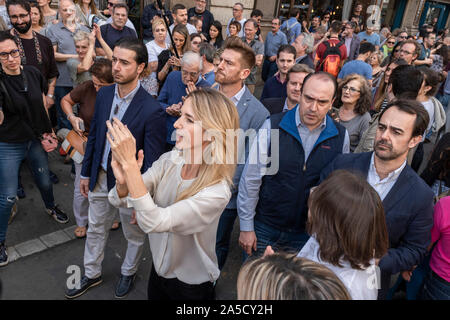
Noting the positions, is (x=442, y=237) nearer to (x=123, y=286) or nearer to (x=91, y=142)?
(x=123, y=286)

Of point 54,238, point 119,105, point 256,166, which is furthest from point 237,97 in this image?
point 54,238

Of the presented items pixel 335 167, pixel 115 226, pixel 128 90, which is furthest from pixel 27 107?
pixel 335 167

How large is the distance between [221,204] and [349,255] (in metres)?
0.70

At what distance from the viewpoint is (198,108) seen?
1.84 meters

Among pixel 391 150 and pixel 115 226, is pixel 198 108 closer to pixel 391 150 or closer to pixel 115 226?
pixel 391 150

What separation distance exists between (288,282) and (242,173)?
5.40 ft

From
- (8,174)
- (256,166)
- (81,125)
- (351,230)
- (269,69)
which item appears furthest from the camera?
(269,69)

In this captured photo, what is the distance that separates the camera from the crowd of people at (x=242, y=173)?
1554 millimetres

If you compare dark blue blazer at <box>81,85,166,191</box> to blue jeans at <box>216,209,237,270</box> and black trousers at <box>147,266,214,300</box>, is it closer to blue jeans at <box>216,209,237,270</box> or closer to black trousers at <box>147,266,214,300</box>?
blue jeans at <box>216,209,237,270</box>

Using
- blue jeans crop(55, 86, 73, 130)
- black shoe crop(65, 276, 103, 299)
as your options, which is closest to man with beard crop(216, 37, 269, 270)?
black shoe crop(65, 276, 103, 299)

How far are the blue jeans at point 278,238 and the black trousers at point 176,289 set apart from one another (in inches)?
30.0

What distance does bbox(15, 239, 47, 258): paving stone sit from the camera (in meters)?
3.40

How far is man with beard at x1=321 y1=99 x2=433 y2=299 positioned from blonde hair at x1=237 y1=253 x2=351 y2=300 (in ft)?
3.17

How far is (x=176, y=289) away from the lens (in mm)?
2041
